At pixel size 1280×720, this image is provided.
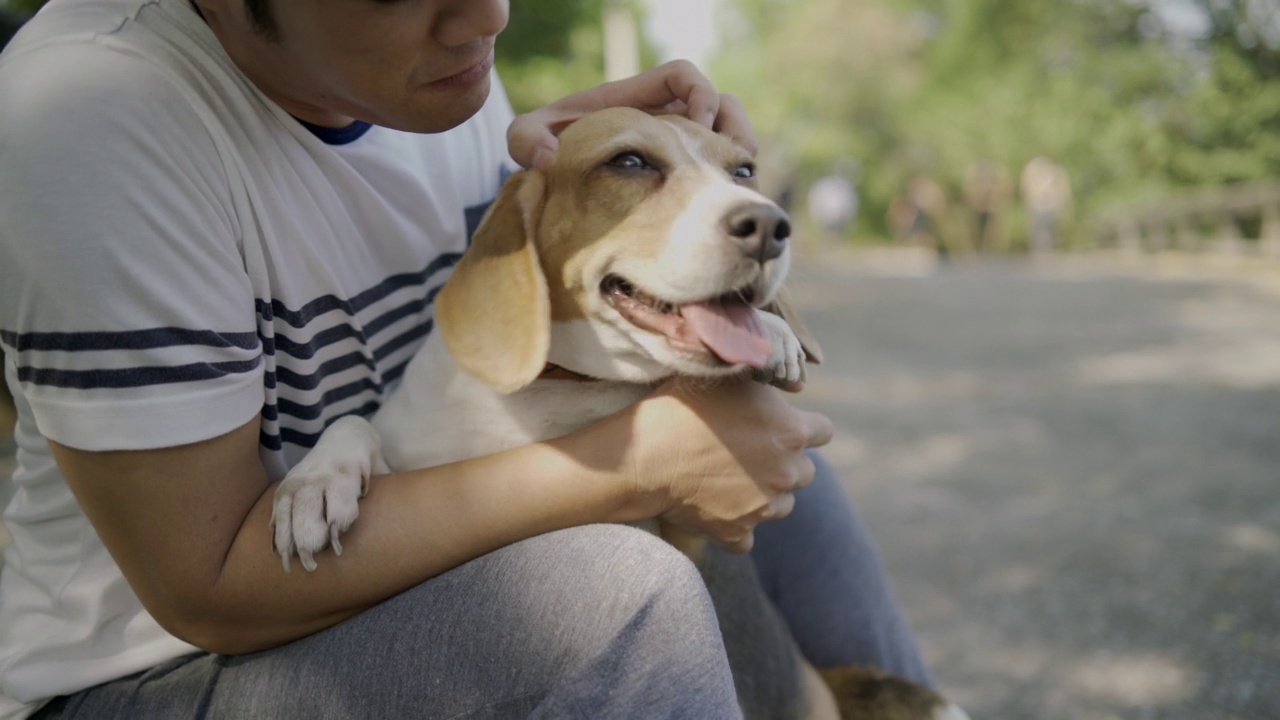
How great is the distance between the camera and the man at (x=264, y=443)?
1.33m

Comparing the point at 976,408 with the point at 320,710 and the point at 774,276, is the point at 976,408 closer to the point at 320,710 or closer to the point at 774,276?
the point at 774,276

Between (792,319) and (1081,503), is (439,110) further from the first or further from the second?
(1081,503)

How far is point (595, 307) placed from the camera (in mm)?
1834

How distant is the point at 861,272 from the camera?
52.1 feet

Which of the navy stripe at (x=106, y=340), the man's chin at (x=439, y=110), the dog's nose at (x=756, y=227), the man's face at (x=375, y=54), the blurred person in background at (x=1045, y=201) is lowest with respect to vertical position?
the blurred person in background at (x=1045, y=201)

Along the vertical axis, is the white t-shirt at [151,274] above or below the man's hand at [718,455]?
above

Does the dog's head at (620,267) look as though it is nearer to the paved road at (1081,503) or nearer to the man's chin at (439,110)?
the man's chin at (439,110)

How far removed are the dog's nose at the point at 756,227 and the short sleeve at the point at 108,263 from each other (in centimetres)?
81

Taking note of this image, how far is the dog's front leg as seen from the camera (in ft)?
4.84

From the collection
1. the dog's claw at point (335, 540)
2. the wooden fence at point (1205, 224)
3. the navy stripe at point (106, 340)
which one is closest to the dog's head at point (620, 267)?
the dog's claw at point (335, 540)

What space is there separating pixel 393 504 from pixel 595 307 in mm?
513

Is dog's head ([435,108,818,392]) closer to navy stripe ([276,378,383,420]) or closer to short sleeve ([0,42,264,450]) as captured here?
navy stripe ([276,378,383,420])

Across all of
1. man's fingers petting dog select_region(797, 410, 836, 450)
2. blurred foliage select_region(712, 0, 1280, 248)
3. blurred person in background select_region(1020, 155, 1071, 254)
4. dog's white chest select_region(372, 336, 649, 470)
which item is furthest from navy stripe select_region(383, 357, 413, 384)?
blurred foliage select_region(712, 0, 1280, 248)

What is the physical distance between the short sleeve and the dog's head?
47 centimetres
